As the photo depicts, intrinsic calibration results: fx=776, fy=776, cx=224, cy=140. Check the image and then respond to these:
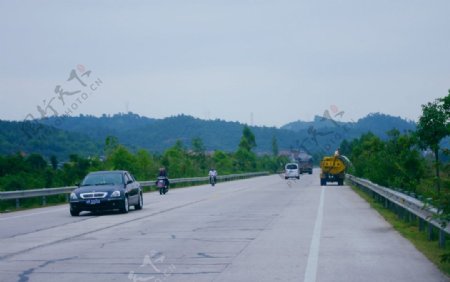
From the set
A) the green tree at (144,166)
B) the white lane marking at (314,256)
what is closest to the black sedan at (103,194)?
the white lane marking at (314,256)

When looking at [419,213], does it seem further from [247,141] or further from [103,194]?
[247,141]

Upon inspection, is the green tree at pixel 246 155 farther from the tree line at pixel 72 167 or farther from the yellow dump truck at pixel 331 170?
the yellow dump truck at pixel 331 170

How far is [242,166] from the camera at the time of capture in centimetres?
12719

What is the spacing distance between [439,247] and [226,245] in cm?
413

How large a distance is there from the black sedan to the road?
2.82ft

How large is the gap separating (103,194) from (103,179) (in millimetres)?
1696

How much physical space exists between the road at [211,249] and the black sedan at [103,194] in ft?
2.82

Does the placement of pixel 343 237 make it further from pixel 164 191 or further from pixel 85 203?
pixel 164 191

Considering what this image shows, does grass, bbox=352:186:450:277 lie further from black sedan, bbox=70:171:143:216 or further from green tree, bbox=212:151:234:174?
green tree, bbox=212:151:234:174

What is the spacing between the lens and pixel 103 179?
2723cm

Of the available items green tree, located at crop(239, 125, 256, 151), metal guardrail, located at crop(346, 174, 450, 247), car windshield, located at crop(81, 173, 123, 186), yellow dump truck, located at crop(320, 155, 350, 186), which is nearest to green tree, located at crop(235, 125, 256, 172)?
green tree, located at crop(239, 125, 256, 151)

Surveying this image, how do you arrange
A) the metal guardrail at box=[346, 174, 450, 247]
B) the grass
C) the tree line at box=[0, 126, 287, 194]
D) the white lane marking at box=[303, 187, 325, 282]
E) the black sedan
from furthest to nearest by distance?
the tree line at box=[0, 126, 287, 194] < the black sedan < the grass < the metal guardrail at box=[346, 174, 450, 247] < the white lane marking at box=[303, 187, 325, 282]

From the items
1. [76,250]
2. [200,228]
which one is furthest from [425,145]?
[76,250]

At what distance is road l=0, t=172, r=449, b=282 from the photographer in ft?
37.8
